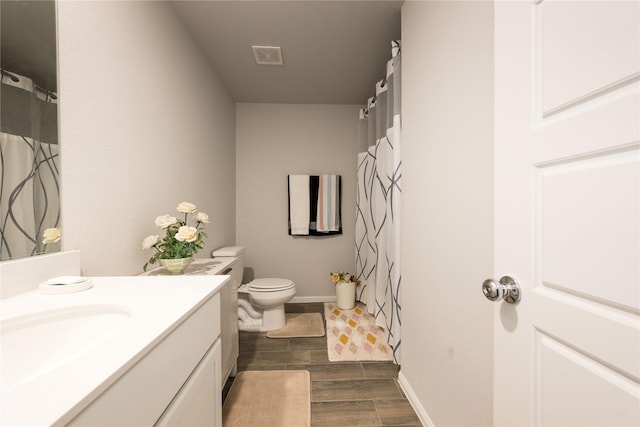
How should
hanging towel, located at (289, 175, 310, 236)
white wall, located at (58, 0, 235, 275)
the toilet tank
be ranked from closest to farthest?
white wall, located at (58, 0, 235, 275)
the toilet tank
hanging towel, located at (289, 175, 310, 236)

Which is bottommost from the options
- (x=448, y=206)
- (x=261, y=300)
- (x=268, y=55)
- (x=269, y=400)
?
(x=269, y=400)

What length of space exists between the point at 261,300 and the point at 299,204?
1235mm

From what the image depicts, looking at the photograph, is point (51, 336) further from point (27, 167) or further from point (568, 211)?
point (568, 211)

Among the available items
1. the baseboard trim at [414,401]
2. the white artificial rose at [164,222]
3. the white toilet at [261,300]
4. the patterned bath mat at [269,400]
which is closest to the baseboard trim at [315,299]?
the white toilet at [261,300]

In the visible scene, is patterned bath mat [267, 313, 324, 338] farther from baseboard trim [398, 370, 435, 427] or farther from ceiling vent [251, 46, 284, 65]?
ceiling vent [251, 46, 284, 65]

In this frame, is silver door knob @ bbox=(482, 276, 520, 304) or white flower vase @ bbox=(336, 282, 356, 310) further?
white flower vase @ bbox=(336, 282, 356, 310)

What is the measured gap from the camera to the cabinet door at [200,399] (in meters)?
0.66

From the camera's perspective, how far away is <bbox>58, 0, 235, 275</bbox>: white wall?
1.01 m

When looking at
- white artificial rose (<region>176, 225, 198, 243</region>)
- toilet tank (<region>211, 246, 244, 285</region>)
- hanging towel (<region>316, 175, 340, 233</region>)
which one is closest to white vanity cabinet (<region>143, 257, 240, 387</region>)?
white artificial rose (<region>176, 225, 198, 243</region>)

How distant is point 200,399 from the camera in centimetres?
81

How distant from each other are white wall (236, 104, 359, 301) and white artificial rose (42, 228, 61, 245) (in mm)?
2305

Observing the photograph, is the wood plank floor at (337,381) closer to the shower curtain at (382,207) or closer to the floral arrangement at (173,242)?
the shower curtain at (382,207)

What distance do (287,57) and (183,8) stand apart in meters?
0.78

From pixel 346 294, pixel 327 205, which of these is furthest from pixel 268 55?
pixel 346 294
